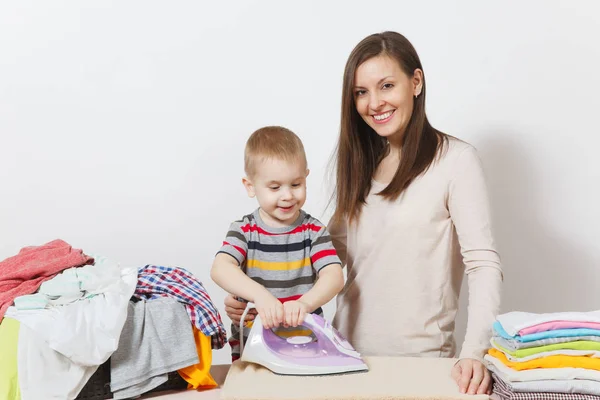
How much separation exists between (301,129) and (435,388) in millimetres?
1517

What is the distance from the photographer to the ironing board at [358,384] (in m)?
1.61

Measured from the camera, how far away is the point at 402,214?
83.2 inches

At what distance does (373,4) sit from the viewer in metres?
2.95

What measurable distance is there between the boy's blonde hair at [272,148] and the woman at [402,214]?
0.34 m

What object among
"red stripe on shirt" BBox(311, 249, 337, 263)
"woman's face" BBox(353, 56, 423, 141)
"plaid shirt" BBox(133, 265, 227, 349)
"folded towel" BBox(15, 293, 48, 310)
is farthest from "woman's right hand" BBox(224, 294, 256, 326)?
"woman's face" BBox(353, 56, 423, 141)

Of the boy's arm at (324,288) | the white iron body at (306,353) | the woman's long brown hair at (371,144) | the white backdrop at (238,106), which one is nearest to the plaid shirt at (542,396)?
the white iron body at (306,353)

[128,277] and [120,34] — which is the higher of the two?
[120,34]

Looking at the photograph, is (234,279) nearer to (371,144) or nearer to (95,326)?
(95,326)

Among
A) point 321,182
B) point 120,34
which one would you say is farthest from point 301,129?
point 120,34

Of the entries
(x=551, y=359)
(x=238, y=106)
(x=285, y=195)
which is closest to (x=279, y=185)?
(x=285, y=195)

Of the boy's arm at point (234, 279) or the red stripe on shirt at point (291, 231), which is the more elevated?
the red stripe on shirt at point (291, 231)

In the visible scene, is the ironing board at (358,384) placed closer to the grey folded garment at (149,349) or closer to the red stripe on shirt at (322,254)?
the grey folded garment at (149,349)

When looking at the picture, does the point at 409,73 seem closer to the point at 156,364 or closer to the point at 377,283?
the point at 377,283

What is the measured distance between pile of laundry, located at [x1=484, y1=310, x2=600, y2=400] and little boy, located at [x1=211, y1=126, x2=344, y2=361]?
448 mm
